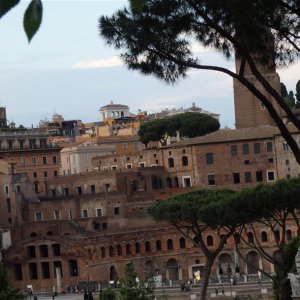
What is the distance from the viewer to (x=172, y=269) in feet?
177

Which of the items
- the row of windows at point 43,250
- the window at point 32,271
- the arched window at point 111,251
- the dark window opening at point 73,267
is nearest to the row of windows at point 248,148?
the arched window at point 111,251

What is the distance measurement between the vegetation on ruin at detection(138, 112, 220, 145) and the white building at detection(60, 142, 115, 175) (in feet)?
14.1

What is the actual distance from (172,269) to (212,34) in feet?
135

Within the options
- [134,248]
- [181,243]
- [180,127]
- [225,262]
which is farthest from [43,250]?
[180,127]

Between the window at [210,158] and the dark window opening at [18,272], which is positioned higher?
the window at [210,158]

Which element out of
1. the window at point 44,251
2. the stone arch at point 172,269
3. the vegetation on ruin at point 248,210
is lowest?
the stone arch at point 172,269

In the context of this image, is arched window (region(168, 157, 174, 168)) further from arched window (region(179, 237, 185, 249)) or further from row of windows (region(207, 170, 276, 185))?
arched window (region(179, 237, 185, 249))

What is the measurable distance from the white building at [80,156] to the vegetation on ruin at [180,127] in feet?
14.1

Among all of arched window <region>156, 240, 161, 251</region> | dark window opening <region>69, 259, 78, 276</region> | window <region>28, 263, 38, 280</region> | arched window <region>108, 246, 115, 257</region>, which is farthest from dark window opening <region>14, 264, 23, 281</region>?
arched window <region>156, 240, 161, 251</region>

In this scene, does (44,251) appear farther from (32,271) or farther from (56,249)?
(32,271)

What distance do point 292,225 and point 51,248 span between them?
36.3ft

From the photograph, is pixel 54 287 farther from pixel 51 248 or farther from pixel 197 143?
pixel 197 143

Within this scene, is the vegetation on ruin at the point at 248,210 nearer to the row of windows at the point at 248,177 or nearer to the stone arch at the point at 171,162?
the row of windows at the point at 248,177

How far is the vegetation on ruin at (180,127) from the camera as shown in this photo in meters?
70.9
